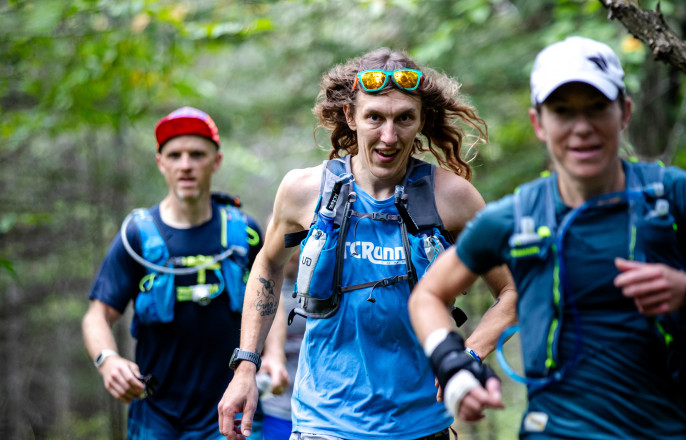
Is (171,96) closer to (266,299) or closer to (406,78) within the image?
(266,299)

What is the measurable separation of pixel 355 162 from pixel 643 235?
2.14 m

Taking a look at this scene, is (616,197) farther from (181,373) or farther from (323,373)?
(181,373)

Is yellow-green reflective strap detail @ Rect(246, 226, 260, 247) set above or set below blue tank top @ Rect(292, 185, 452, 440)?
above

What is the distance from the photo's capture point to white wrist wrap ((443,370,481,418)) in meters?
2.51

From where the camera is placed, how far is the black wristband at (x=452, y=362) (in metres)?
2.61

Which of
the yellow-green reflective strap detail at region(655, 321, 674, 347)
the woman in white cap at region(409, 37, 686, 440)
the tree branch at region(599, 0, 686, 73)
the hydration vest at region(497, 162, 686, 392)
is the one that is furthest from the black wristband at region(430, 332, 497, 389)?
the tree branch at region(599, 0, 686, 73)

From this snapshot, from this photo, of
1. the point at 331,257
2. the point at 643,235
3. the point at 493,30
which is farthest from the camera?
the point at 493,30

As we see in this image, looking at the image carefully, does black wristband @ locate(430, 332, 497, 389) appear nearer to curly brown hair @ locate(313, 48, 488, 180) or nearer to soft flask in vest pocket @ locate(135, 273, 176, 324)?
curly brown hair @ locate(313, 48, 488, 180)

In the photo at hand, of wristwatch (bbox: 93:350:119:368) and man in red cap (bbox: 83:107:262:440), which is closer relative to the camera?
wristwatch (bbox: 93:350:119:368)

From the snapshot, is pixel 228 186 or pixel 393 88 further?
pixel 228 186

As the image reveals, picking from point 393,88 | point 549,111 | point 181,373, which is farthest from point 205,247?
point 549,111

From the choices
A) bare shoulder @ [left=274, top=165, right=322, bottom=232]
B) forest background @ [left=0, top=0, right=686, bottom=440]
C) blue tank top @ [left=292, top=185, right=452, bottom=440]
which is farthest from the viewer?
forest background @ [left=0, top=0, right=686, bottom=440]

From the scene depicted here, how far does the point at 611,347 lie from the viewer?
2521 mm

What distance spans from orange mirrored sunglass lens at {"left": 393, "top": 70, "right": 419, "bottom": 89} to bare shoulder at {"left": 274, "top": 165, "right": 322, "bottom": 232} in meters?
0.71
